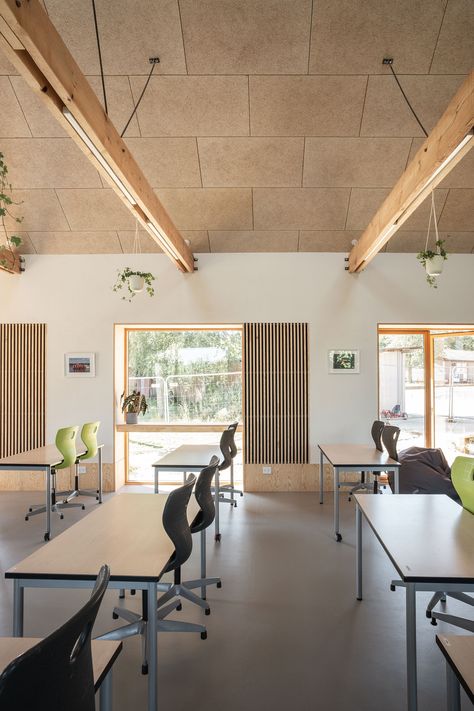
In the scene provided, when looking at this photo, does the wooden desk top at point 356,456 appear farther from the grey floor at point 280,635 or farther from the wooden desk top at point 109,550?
the wooden desk top at point 109,550

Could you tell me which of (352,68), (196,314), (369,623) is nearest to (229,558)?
(369,623)

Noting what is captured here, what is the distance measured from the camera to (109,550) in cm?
242

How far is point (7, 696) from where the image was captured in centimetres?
102

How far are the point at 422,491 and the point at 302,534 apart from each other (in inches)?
83.5

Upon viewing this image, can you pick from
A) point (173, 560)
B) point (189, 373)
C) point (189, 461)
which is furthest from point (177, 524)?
point (189, 373)

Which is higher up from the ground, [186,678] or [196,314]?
[196,314]

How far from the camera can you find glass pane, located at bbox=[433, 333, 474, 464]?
7.59m

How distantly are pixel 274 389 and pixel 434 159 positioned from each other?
13.6 ft

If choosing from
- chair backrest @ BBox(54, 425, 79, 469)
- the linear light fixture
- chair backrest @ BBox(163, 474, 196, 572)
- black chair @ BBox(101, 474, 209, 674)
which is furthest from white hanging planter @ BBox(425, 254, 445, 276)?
chair backrest @ BBox(54, 425, 79, 469)

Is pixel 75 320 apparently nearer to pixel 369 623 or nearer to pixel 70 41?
pixel 70 41

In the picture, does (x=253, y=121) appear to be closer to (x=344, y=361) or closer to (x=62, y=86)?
(x=62, y=86)

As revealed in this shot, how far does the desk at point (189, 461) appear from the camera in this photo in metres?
4.75

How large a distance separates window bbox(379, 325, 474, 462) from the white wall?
2.75 ft

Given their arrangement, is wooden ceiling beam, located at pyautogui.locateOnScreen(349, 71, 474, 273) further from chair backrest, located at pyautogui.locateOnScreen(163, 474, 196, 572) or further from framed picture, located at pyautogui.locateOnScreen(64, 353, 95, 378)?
framed picture, located at pyautogui.locateOnScreen(64, 353, 95, 378)
